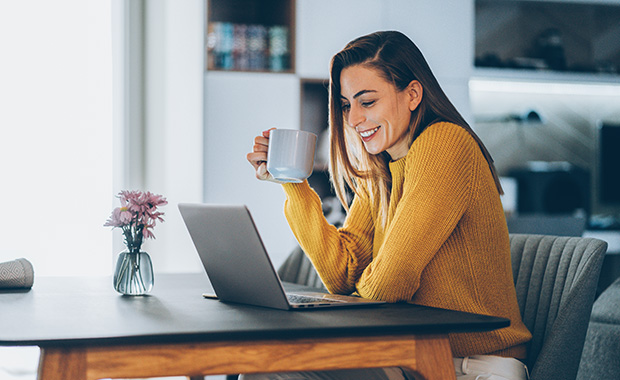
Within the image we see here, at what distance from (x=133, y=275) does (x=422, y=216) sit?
1.88ft

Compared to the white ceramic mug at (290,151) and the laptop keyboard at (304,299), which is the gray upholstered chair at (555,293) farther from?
the white ceramic mug at (290,151)

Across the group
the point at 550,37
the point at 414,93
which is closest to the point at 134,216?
the point at 414,93

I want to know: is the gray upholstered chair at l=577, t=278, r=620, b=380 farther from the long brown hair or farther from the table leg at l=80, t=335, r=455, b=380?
the table leg at l=80, t=335, r=455, b=380

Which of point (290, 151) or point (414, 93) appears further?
point (414, 93)

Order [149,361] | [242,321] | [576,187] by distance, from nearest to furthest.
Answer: [149,361]
[242,321]
[576,187]

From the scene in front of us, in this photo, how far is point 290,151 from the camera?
1262mm

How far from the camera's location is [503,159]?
439 cm

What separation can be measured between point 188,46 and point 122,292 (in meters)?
2.17

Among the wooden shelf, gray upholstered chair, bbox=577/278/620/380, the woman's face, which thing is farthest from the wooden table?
the wooden shelf

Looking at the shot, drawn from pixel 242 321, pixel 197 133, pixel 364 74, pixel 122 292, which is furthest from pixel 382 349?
pixel 197 133

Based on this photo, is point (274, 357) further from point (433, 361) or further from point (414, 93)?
point (414, 93)

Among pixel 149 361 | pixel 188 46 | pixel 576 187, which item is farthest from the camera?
pixel 576 187

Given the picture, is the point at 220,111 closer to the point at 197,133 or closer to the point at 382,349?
the point at 197,133

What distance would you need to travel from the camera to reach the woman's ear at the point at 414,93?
1472mm
